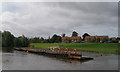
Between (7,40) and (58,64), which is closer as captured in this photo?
(58,64)

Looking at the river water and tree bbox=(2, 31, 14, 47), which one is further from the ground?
tree bbox=(2, 31, 14, 47)

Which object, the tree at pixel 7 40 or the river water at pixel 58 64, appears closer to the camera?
the river water at pixel 58 64

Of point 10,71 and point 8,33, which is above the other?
point 8,33

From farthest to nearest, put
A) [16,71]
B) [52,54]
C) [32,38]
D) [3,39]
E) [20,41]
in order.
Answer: [32,38] < [20,41] < [3,39] < [52,54] < [16,71]

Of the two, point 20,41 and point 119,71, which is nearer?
point 119,71

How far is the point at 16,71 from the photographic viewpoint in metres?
17.6

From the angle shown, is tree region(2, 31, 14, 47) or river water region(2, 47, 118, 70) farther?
tree region(2, 31, 14, 47)

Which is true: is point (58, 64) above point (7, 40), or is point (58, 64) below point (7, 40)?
below

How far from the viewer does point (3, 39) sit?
2938 inches

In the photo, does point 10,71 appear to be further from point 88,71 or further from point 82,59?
point 82,59

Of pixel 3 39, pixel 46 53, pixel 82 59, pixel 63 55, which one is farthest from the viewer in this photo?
pixel 3 39

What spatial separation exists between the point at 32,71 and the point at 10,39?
6415cm

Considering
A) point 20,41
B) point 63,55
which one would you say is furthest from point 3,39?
point 63,55

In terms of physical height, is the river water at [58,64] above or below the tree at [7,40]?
below
